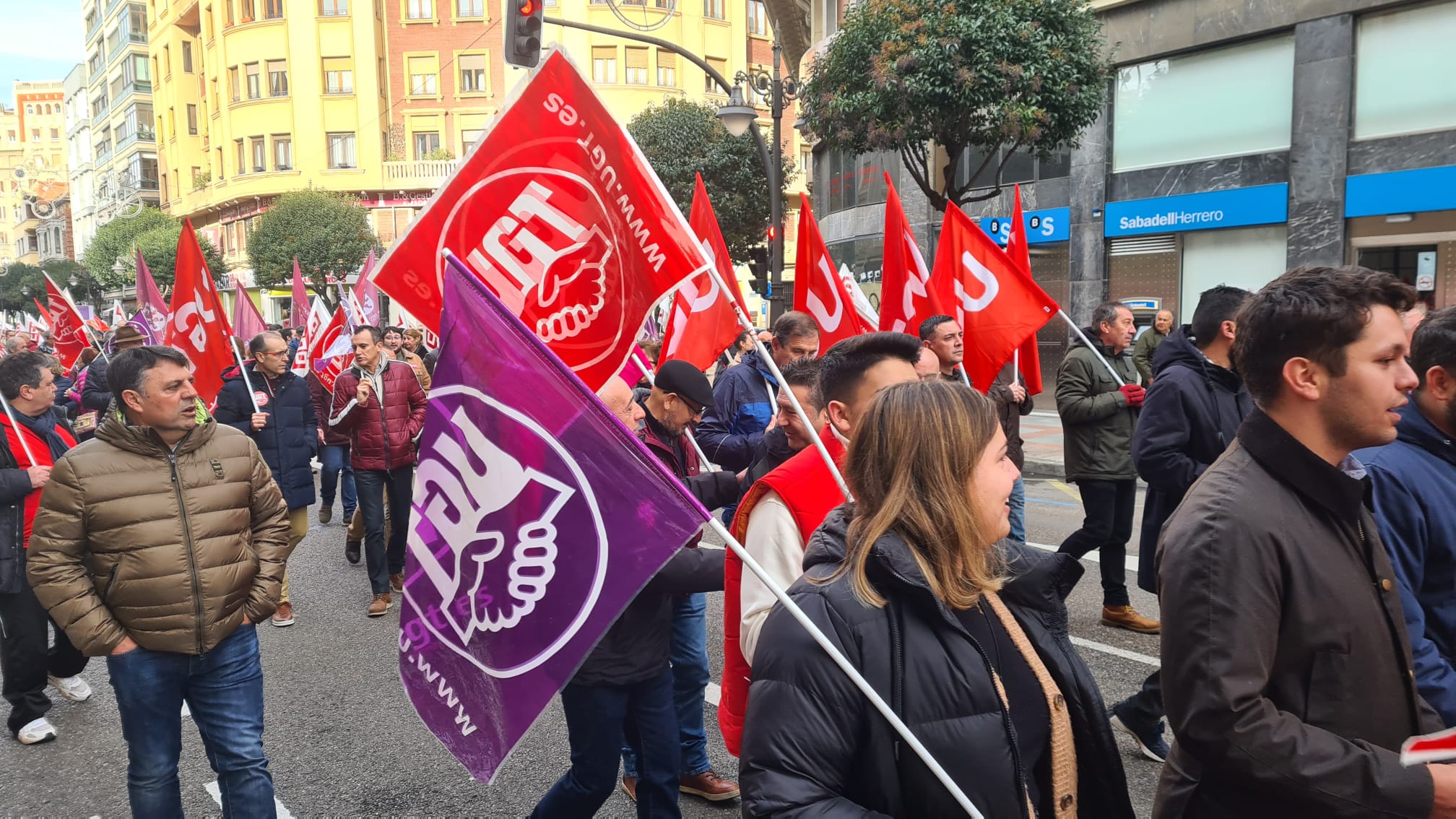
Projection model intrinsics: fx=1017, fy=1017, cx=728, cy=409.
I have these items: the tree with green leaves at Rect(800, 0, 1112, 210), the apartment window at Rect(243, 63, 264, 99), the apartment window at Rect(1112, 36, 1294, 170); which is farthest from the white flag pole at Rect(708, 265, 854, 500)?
the apartment window at Rect(243, 63, 264, 99)

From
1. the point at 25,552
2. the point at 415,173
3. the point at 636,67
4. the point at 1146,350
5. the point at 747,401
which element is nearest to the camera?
the point at 25,552

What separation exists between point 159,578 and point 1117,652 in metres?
4.44

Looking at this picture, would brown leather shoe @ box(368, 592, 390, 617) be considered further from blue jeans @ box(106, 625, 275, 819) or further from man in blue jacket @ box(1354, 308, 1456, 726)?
man in blue jacket @ box(1354, 308, 1456, 726)

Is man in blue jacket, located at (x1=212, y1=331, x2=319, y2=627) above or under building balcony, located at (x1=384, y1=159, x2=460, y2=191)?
under

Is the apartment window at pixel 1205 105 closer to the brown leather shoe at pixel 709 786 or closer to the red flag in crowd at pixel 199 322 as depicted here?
the red flag in crowd at pixel 199 322

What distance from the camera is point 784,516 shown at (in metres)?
2.47

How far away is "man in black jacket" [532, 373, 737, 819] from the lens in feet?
9.58

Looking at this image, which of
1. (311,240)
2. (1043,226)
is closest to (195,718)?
(1043,226)

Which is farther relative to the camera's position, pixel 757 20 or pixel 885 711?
pixel 757 20

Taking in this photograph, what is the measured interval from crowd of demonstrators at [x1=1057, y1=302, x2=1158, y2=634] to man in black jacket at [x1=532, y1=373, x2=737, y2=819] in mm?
3195

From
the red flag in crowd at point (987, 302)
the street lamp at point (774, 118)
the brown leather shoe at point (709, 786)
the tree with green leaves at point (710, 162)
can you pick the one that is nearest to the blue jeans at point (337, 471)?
the red flag in crowd at point (987, 302)

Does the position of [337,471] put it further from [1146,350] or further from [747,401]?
[1146,350]

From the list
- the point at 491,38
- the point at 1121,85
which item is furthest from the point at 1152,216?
the point at 491,38

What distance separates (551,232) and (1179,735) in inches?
112
